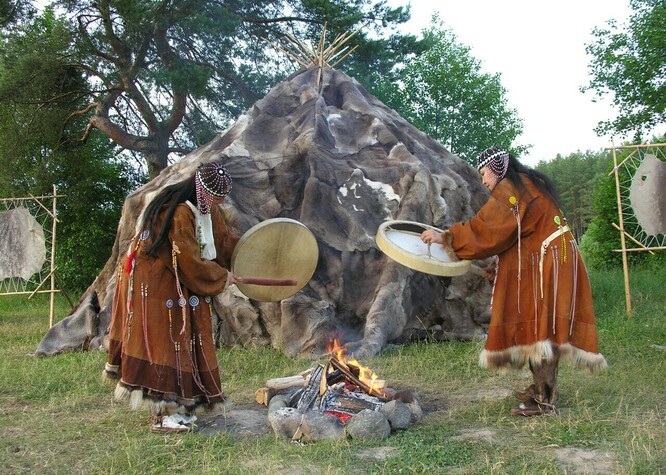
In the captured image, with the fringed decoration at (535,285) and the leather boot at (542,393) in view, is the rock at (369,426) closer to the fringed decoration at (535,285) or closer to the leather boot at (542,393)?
the leather boot at (542,393)

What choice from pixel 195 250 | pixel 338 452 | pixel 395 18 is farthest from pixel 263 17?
pixel 338 452

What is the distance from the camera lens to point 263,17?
13.5m

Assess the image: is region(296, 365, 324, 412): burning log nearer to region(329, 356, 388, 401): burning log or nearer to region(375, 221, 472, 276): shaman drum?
region(329, 356, 388, 401): burning log

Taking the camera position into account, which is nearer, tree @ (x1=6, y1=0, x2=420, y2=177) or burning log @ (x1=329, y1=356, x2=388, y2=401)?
burning log @ (x1=329, y1=356, x2=388, y2=401)

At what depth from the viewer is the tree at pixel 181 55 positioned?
11852 mm

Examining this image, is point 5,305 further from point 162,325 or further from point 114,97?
point 162,325

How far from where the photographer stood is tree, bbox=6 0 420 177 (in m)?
11.9

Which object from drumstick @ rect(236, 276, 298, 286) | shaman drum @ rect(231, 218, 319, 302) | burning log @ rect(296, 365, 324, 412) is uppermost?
shaman drum @ rect(231, 218, 319, 302)

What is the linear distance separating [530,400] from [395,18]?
11475mm

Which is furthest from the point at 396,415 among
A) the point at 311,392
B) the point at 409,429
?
the point at 311,392

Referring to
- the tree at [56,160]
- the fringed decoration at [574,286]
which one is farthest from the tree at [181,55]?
the fringed decoration at [574,286]

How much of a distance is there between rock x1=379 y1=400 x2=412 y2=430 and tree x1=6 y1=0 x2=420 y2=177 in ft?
29.8

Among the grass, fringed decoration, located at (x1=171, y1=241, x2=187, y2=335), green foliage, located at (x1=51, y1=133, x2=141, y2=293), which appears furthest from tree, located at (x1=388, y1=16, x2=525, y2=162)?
fringed decoration, located at (x1=171, y1=241, x2=187, y2=335)

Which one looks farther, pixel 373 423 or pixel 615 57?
pixel 615 57
